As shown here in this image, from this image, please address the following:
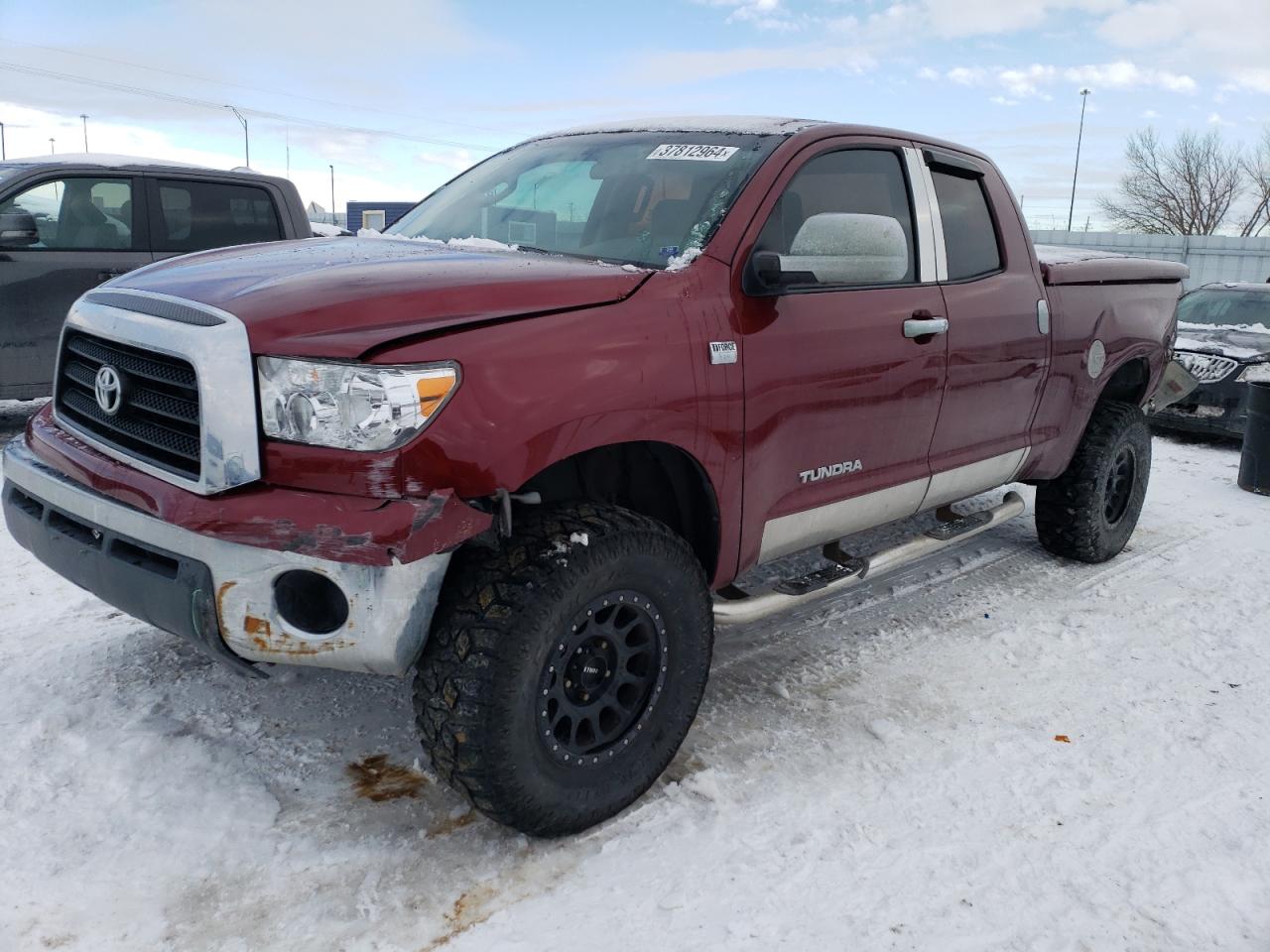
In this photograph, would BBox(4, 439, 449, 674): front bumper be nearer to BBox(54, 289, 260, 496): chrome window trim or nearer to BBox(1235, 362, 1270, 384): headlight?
BBox(54, 289, 260, 496): chrome window trim

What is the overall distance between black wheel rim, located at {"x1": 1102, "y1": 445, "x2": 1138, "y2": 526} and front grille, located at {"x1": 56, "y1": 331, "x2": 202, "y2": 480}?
433 cm

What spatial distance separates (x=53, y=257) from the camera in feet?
22.6

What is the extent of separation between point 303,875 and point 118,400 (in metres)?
1.27

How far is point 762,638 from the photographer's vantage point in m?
4.05

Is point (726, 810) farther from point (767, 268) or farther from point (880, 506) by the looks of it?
point (767, 268)

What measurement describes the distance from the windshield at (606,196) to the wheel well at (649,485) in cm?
57

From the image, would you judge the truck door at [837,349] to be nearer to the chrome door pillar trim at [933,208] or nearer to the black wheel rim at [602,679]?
the chrome door pillar trim at [933,208]

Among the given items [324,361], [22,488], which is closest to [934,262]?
[324,361]

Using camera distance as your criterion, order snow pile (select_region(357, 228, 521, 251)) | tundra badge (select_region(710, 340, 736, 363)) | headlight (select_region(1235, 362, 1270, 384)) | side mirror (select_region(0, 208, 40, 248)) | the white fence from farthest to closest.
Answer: the white fence, headlight (select_region(1235, 362, 1270, 384)), side mirror (select_region(0, 208, 40, 248)), snow pile (select_region(357, 228, 521, 251)), tundra badge (select_region(710, 340, 736, 363))

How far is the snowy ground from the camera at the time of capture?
2357mm

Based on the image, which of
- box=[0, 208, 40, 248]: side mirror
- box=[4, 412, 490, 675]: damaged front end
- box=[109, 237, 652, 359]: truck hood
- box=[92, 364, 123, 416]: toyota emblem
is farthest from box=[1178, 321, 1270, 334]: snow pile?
box=[92, 364, 123, 416]: toyota emblem

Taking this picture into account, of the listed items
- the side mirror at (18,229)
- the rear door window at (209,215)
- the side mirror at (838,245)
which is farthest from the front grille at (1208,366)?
the side mirror at (18,229)

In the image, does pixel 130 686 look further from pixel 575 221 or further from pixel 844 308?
pixel 844 308

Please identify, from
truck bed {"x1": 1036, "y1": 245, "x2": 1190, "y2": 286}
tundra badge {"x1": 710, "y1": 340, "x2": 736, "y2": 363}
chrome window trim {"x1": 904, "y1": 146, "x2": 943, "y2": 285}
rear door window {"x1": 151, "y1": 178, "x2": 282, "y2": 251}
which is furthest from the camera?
rear door window {"x1": 151, "y1": 178, "x2": 282, "y2": 251}
